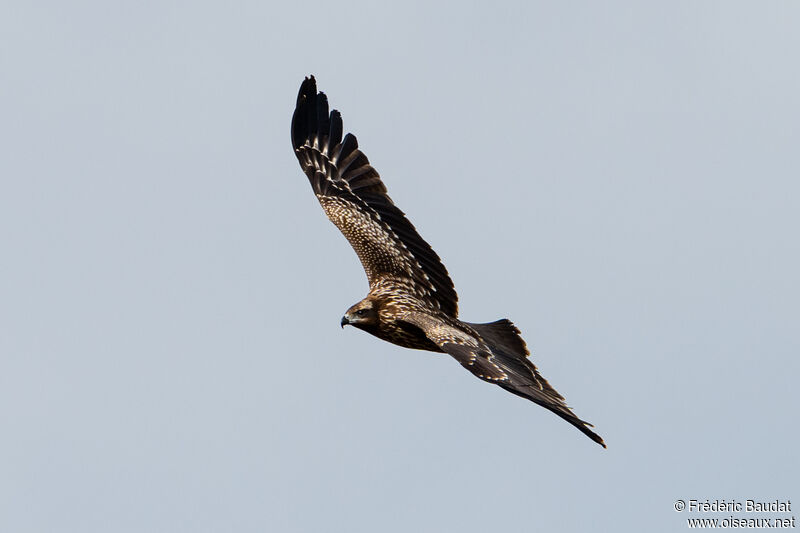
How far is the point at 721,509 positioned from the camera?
14.3 meters

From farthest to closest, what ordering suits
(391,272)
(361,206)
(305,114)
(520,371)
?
(305,114)
(361,206)
(391,272)
(520,371)

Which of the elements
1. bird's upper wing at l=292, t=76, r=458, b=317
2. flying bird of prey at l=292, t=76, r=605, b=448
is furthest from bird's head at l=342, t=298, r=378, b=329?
bird's upper wing at l=292, t=76, r=458, b=317

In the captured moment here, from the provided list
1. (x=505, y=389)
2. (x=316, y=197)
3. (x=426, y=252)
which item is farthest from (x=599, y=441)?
(x=316, y=197)

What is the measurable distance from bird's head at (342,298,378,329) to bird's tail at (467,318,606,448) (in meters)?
1.43

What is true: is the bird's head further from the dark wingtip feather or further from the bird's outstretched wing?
the dark wingtip feather

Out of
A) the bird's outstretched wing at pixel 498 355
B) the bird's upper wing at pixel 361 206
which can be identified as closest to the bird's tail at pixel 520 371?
the bird's outstretched wing at pixel 498 355

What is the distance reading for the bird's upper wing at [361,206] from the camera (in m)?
19.1

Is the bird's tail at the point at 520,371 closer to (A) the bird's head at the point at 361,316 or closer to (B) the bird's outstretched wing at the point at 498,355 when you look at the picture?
(B) the bird's outstretched wing at the point at 498,355

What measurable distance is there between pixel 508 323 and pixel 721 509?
489 centimetres

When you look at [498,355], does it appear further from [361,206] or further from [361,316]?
[361,206]

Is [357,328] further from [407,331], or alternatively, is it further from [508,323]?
[508,323]

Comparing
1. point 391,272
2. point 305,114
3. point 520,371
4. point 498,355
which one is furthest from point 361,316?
point 305,114

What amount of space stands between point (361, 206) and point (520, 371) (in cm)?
502

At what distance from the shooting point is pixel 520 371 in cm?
1619
